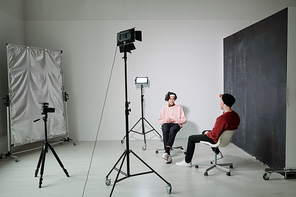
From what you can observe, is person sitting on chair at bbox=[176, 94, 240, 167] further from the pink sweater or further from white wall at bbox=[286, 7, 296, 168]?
the pink sweater

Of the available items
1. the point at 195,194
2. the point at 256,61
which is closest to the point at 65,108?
the point at 195,194

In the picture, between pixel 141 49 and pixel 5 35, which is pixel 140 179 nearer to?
pixel 141 49

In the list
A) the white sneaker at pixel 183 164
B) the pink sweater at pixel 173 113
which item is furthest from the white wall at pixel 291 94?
the pink sweater at pixel 173 113

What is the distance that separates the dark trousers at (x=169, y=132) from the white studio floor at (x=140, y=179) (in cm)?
27

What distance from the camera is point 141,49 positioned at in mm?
4992

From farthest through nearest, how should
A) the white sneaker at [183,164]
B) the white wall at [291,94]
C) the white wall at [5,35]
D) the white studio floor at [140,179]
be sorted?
1. the white wall at [5,35]
2. the white sneaker at [183,164]
3. the white wall at [291,94]
4. the white studio floor at [140,179]

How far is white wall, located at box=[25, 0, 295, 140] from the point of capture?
4.92m

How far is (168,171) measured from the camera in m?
3.24

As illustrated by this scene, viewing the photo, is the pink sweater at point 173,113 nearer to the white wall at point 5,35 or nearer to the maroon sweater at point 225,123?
the maroon sweater at point 225,123

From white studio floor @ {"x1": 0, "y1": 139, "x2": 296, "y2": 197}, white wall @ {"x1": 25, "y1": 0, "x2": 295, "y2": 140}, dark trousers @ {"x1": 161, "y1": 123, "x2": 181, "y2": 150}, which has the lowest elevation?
white studio floor @ {"x1": 0, "y1": 139, "x2": 296, "y2": 197}

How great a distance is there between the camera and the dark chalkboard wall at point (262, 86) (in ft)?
9.71

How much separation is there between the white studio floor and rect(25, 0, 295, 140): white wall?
119 cm

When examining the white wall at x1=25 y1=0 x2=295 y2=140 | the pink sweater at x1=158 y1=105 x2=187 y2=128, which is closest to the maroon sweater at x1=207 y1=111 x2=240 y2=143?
the pink sweater at x1=158 y1=105 x2=187 y2=128

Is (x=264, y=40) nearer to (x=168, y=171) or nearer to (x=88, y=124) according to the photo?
(x=168, y=171)
